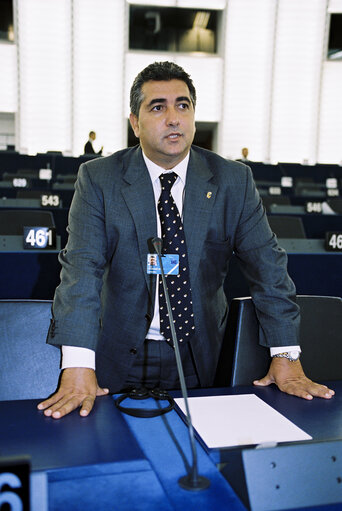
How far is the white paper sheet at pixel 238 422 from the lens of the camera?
911mm

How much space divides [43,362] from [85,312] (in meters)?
0.22

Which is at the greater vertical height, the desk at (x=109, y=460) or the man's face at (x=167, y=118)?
the man's face at (x=167, y=118)

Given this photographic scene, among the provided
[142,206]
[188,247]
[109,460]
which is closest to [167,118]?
[142,206]

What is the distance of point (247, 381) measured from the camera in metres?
1.39

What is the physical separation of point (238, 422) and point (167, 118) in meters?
0.90

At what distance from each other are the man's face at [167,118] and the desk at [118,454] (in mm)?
774

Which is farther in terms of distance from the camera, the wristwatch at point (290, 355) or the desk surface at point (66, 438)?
the wristwatch at point (290, 355)

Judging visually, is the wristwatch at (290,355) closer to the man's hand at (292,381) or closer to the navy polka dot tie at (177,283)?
the man's hand at (292,381)

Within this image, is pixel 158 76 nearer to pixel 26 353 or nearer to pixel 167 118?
pixel 167 118

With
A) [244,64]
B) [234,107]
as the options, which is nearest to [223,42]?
[244,64]

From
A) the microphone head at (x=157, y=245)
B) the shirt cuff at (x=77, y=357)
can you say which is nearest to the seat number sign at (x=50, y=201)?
the shirt cuff at (x=77, y=357)

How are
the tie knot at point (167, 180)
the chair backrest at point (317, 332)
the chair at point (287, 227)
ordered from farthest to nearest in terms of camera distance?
the chair at point (287, 227)
the tie knot at point (167, 180)
the chair backrest at point (317, 332)

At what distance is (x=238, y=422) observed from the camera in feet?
3.26

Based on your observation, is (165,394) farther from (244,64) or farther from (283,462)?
(244,64)
